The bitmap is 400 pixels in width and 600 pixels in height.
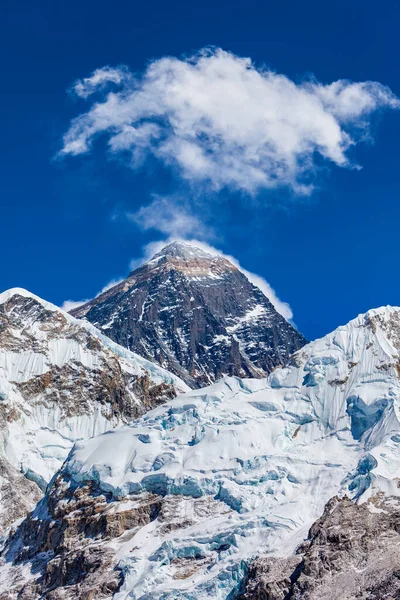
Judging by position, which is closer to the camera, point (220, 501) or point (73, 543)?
point (220, 501)

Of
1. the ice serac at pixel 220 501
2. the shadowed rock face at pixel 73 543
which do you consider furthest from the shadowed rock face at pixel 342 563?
the shadowed rock face at pixel 73 543

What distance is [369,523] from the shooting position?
491 ft

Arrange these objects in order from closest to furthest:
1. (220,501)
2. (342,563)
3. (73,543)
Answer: (342,563) → (220,501) → (73,543)

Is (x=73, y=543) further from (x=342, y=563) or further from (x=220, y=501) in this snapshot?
(x=342, y=563)

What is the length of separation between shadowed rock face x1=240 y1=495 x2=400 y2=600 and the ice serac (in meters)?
0.27

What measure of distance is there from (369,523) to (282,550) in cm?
1279

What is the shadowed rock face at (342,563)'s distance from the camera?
13588cm

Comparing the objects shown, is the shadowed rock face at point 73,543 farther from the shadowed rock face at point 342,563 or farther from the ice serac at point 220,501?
the shadowed rock face at point 342,563

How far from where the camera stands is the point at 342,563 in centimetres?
14175

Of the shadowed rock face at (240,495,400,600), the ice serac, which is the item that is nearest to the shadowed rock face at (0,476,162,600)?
the ice serac

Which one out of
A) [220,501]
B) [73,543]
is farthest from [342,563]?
[73,543]

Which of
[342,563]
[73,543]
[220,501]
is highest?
[220,501]

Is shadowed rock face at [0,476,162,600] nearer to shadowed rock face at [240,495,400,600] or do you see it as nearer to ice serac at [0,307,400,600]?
ice serac at [0,307,400,600]

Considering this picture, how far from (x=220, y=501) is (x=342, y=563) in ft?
108
